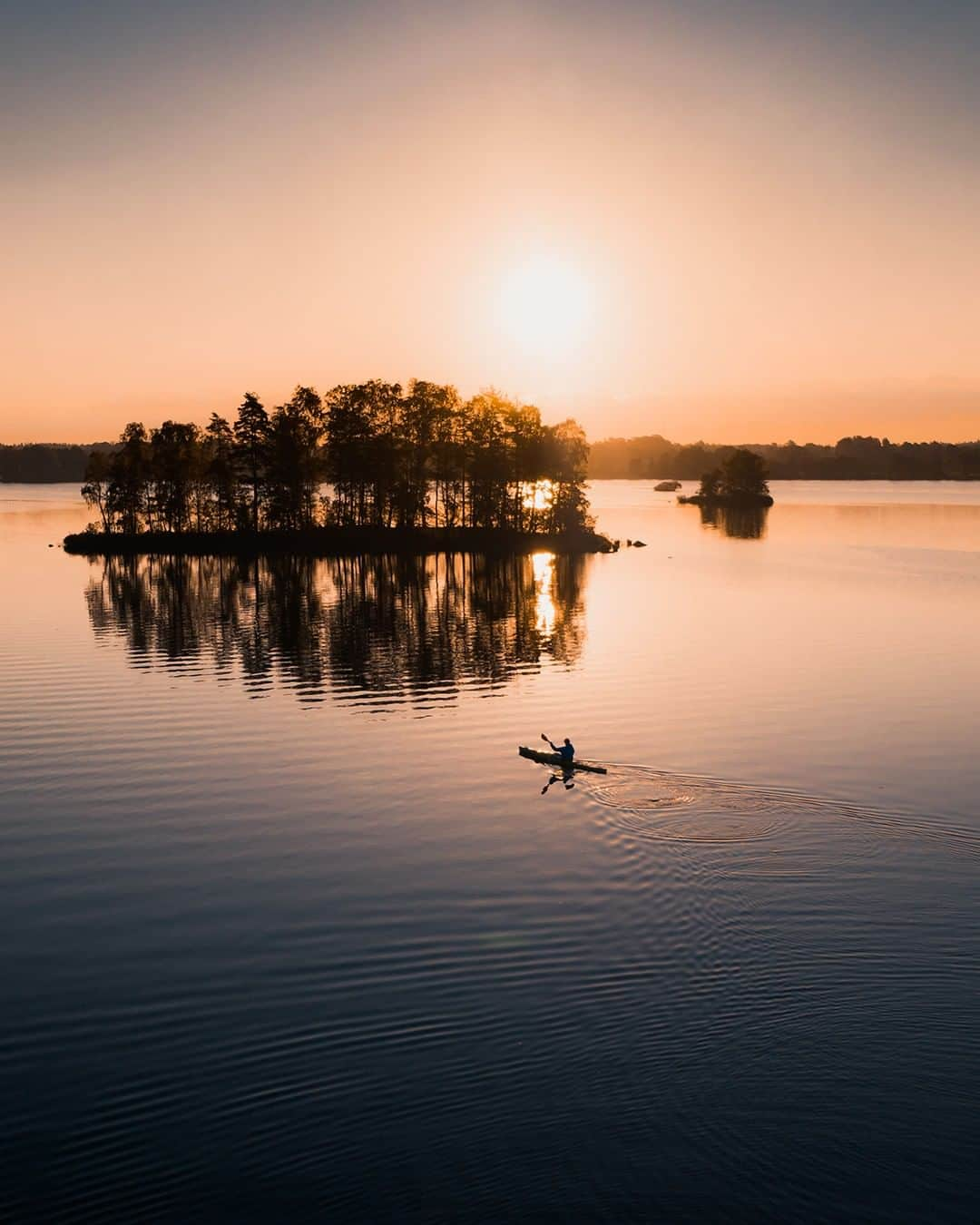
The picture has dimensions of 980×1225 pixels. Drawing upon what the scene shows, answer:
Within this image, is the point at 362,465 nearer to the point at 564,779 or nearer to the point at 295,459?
the point at 295,459

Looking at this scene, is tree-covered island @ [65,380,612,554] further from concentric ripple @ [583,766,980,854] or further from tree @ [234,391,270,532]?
concentric ripple @ [583,766,980,854]

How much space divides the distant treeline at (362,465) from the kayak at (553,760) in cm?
13130

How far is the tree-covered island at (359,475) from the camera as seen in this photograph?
577 feet

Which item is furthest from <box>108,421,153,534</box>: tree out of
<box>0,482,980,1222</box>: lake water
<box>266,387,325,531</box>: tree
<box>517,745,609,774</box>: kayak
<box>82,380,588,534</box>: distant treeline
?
<box>517,745,609,774</box>: kayak

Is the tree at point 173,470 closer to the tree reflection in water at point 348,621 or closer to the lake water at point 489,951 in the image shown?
the tree reflection in water at point 348,621

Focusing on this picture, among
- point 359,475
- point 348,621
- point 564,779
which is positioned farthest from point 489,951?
point 359,475

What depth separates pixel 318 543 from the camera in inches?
7096

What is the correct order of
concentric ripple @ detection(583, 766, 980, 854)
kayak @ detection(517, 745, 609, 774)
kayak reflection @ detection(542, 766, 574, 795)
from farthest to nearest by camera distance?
kayak @ detection(517, 745, 609, 774) < kayak reflection @ detection(542, 766, 574, 795) < concentric ripple @ detection(583, 766, 980, 854)

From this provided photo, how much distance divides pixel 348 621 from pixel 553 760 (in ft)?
176

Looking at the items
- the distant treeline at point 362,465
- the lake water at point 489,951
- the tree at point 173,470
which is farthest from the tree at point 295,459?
the lake water at point 489,951

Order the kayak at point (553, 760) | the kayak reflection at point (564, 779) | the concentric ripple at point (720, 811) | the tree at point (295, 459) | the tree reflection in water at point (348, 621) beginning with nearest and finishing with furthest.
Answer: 1. the concentric ripple at point (720, 811)
2. the kayak reflection at point (564, 779)
3. the kayak at point (553, 760)
4. the tree reflection in water at point (348, 621)
5. the tree at point (295, 459)

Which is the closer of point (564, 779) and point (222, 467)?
point (564, 779)

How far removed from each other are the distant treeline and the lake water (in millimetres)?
112534

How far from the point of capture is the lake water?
61.1ft
